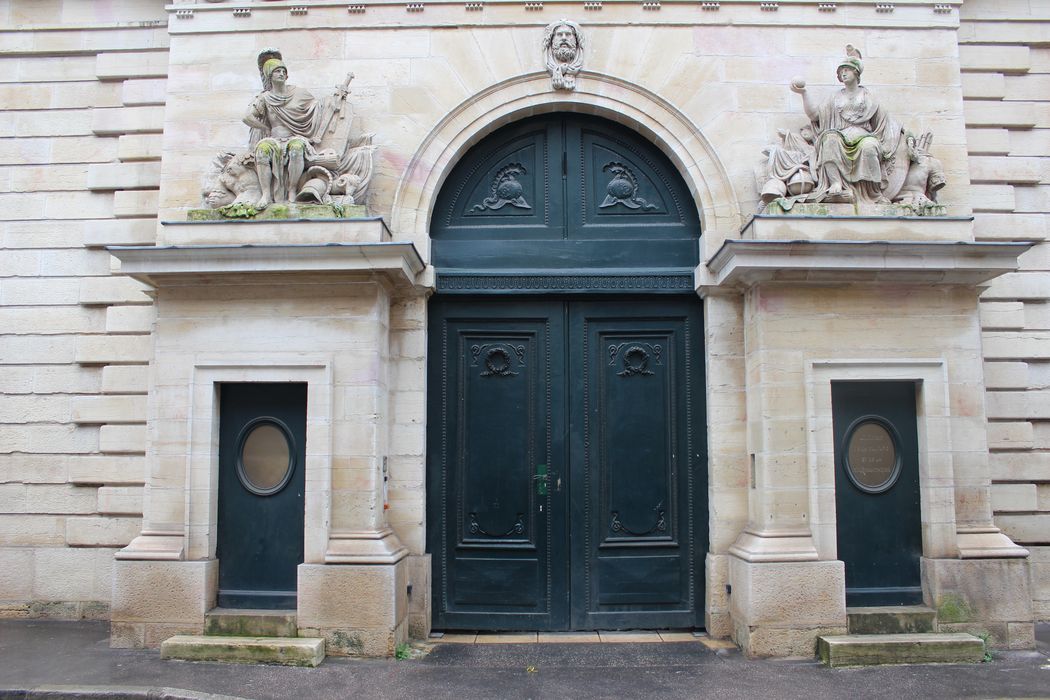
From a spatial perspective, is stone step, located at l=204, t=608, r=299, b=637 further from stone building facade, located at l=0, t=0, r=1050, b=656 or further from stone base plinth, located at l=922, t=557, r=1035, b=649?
stone base plinth, located at l=922, t=557, r=1035, b=649

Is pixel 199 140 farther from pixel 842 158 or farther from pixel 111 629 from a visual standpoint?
pixel 842 158

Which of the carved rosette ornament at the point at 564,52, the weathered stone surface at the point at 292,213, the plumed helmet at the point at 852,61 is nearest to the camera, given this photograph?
the weathered stone surface at the point at 292,213

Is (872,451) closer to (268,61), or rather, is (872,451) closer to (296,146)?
(296,146)

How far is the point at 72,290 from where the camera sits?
9.41 meters

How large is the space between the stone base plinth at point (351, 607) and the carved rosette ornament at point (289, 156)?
3.72 m

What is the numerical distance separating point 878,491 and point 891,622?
4.18 feet

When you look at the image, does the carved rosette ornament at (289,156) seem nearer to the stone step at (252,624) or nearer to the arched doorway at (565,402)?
the arched doorway at (565,402)

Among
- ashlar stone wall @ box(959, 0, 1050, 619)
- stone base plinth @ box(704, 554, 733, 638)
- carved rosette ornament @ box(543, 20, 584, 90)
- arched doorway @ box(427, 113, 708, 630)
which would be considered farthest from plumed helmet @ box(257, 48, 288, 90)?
ashlar stone wall @ box(959, 0, 1050, 619)

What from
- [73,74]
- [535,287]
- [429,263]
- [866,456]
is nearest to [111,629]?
[429,263]

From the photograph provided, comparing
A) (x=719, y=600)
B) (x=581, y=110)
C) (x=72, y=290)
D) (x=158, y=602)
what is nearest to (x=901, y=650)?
(x=719, y=600)

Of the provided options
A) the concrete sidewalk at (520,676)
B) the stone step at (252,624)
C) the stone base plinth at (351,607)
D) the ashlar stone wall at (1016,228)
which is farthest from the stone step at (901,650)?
the stone step at (252,624)

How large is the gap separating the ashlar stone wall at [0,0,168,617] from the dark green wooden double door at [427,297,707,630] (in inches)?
145

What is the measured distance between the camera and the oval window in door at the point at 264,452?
8.34 metres

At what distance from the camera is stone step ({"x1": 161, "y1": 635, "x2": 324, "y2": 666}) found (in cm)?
740
